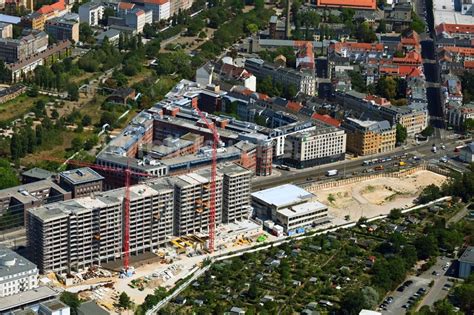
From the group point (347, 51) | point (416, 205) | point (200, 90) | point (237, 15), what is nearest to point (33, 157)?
point (200, 90)

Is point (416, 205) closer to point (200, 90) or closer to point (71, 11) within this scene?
point (200, 90)

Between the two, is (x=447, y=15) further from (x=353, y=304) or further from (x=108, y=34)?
(x=353, y=304)

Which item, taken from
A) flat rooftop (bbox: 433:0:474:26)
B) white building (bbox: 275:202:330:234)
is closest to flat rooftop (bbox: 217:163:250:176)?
white building (bbox: 275:202:330:234)

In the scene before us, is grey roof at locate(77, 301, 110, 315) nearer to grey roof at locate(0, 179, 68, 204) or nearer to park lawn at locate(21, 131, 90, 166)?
grey roof at locate(0, 179, 68, 204)

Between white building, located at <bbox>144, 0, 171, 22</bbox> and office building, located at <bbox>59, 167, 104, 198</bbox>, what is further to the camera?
white building, located at <bbox>144, 0, 171, 22</bbox>

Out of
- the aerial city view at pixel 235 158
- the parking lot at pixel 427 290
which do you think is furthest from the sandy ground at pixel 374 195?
the parking lot at pixel 427 290
